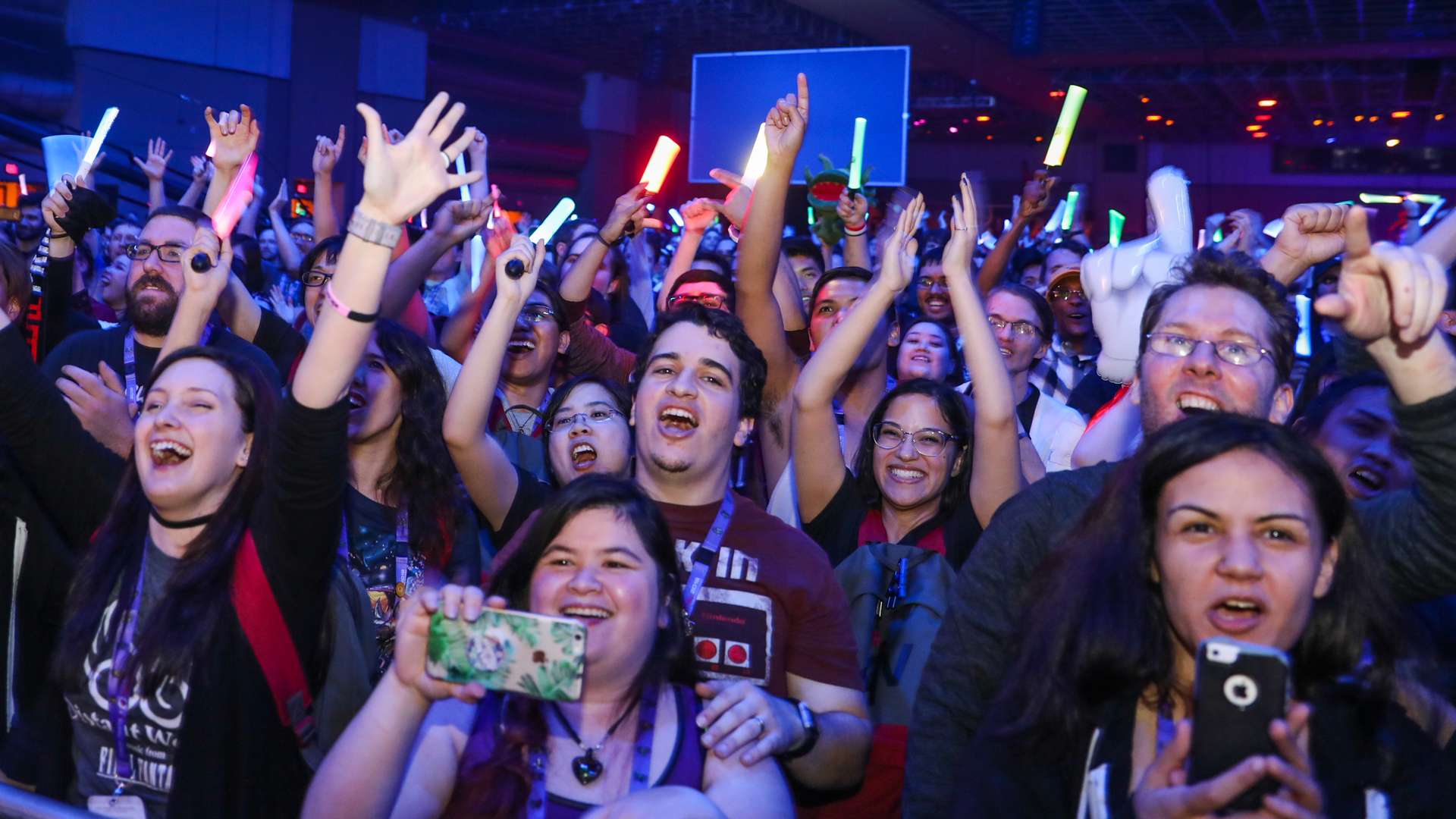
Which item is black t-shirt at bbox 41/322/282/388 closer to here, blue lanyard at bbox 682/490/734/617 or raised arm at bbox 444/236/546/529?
raised arm at bbox 444/236/546/529

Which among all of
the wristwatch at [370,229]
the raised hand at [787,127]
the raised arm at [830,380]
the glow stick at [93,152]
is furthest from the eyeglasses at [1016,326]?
the glow stick at [93,152]

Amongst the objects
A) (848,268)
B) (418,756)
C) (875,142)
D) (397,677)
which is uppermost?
(875,142)

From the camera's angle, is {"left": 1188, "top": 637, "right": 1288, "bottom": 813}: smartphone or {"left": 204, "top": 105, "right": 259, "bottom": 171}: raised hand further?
{"left": 204, "top": 105, "right": 259, "bottom": 171}: raised hand

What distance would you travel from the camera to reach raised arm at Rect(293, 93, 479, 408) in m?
2.02

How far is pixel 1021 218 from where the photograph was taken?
5.25 meters

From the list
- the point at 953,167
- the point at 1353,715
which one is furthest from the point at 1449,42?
the point at 1353,715

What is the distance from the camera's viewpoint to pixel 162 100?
13.8 m

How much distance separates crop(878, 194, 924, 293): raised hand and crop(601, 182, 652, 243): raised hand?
1.91 m

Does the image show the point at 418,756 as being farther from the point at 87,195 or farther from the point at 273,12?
the point at 273,12

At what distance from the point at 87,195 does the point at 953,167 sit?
26.7 metres

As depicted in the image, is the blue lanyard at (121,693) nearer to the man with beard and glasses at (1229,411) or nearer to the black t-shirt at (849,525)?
the man with beard and glasses at (1229,411)

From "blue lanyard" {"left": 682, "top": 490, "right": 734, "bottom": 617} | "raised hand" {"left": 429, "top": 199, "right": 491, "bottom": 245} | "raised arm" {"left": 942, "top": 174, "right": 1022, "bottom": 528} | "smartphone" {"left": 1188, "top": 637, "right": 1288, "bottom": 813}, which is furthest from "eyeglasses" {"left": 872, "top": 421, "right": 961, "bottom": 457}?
"smartphone" {"left": 1188, "top": 637, "right": 1288, "bottom": 813}

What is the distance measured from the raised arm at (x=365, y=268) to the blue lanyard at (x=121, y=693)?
0.57 m

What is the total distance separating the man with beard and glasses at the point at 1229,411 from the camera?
5.75 feet
